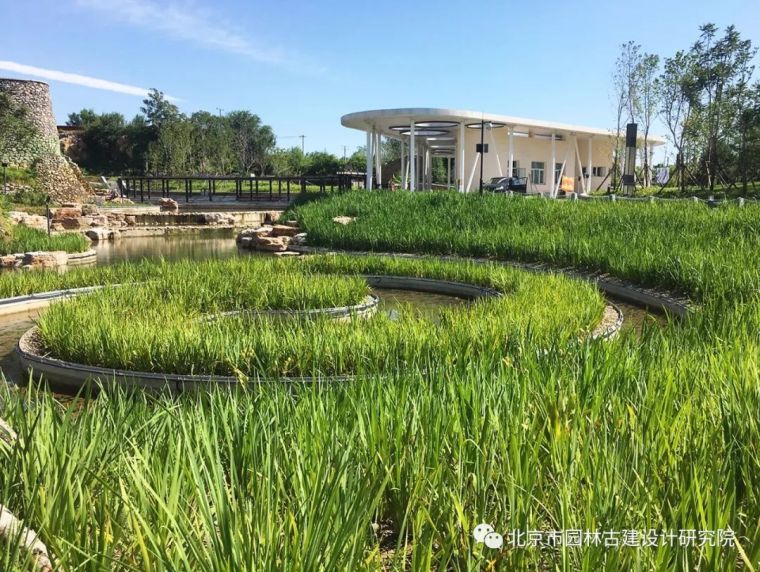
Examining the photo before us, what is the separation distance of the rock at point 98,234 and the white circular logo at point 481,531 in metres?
19.9

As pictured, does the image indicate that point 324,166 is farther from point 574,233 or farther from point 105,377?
point 105,377

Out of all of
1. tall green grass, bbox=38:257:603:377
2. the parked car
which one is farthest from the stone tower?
tall green grass, bbox=38:257:603:377

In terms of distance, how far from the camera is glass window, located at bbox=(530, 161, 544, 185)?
29605 millimetres

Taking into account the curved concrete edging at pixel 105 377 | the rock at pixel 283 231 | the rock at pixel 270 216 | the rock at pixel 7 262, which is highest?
the rock at pixel 270 216

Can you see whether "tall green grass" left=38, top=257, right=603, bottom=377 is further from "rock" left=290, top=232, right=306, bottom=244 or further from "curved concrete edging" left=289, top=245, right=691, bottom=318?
"rock" left=290, top=232, right=306, bottom=244

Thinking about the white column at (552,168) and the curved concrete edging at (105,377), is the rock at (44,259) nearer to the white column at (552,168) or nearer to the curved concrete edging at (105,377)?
the curved concrete edging at (105,377)

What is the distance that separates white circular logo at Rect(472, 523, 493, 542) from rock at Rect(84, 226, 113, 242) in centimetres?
1991

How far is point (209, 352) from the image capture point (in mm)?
4773

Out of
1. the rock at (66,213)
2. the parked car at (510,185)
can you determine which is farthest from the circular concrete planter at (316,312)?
the parked car at (510,185)

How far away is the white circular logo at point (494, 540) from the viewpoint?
1.74 metres

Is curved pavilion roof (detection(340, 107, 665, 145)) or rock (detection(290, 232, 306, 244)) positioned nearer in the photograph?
rock (detection(290, 232, 306, 244))

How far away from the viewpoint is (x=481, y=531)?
1.78 m

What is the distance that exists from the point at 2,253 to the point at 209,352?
1066cm

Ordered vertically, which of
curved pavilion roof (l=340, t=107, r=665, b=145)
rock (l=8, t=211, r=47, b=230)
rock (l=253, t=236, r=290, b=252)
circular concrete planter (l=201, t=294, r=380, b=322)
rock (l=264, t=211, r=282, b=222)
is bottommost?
circular concrete planter (l=201, t=294, r=380, b=322)
